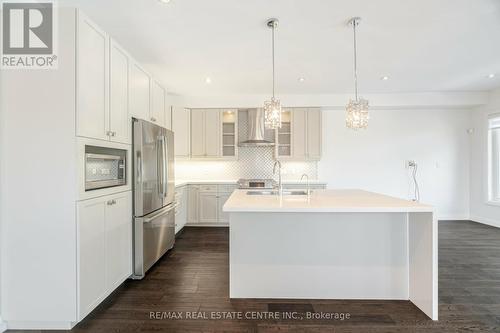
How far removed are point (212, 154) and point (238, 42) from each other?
8.18 feet

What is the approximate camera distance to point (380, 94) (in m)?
4.80

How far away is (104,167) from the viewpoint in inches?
87.9

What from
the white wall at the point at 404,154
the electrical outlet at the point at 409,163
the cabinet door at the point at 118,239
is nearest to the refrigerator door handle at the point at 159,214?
the cabinet door at the point at 118,239

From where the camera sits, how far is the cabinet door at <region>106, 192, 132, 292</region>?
225cm

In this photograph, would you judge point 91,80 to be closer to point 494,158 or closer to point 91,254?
point 91,254

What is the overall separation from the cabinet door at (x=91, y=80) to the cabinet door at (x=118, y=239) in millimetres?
646

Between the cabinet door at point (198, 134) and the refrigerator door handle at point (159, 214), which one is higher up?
the cabinet door at point (198, 134)

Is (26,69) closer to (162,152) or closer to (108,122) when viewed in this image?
(108,122)

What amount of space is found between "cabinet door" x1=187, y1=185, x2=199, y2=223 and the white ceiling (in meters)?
1.91

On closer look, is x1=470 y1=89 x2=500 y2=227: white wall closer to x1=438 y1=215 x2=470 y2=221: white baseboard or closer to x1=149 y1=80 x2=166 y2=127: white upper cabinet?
x1=438 y1=215 x2=470 y2=221: white baseboard

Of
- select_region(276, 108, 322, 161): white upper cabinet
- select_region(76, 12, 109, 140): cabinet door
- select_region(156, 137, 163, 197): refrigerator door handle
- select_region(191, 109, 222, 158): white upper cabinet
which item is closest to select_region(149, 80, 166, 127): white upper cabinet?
select_region(156, 137, 163, 197): refrigerator door handle

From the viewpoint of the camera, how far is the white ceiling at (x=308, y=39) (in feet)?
7.06

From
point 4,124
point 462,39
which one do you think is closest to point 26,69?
point 4,124

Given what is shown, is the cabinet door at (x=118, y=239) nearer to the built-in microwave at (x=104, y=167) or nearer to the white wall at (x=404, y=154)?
the built-in microwave at (x=104, y=167)
